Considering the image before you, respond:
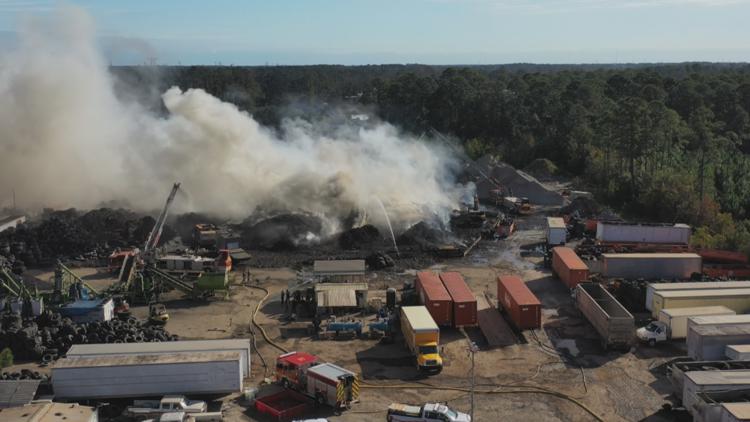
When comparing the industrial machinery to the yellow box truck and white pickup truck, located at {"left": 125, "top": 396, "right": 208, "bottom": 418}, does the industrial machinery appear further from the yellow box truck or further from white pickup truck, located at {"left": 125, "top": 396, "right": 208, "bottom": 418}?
the yellow box truck

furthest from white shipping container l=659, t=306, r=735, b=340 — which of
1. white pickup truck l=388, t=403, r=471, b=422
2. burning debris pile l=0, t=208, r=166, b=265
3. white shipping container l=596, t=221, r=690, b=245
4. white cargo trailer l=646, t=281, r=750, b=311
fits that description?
burning debris pile l=0, t=208, r=166, b=265

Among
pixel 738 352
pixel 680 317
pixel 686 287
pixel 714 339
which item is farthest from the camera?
pixel 686 287

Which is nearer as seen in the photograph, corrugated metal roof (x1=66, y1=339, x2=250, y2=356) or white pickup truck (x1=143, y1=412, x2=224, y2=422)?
white pickup truck (x1=143, y1=412, x2=224, y2=422)

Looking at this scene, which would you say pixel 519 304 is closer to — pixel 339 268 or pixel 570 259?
→ pixel 570 259

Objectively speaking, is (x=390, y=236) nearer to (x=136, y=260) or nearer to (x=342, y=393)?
(x=136, y=260)

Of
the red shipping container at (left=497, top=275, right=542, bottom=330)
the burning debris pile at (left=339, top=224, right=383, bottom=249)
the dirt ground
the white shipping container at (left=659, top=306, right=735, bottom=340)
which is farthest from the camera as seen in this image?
the burning debris pile at (left=339, top=224, right=383, bottom=249)

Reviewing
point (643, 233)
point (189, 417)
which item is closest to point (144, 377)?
point (189, 417)
